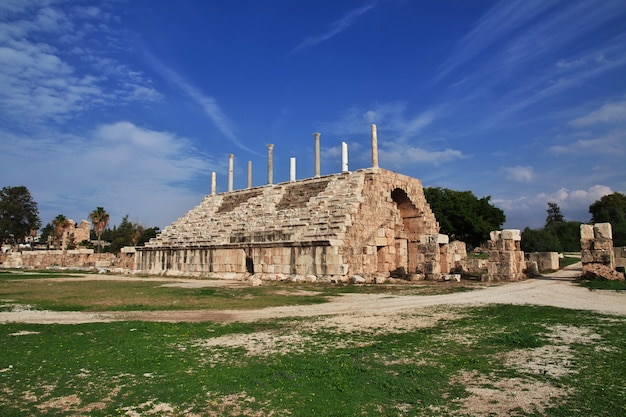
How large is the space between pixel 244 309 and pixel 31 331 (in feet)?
16.0

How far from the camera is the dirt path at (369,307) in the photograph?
34.0ft

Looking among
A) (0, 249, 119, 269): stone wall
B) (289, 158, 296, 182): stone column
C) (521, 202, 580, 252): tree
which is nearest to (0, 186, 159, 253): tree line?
(0, 249, 119, 269): stone wall

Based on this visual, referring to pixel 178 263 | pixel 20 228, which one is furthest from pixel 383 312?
pixel 20 228

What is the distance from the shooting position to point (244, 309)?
11.9 meters

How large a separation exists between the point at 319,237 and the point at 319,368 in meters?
17.0

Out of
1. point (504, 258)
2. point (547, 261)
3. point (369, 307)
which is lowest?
point (369, 307)

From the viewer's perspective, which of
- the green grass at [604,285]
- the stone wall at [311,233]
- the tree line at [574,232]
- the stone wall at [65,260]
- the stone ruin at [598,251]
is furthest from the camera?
the tree line at [574,232]

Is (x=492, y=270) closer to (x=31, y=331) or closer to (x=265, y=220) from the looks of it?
(x=265, y=220)

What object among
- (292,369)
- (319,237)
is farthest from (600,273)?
(292,369)

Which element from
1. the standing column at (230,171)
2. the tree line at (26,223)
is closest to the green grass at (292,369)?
the standing column at (230,171)

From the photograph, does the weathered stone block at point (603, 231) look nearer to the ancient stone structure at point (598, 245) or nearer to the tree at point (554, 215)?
the ancient stone structure at point (598, 245)

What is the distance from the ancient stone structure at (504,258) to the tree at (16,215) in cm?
6480

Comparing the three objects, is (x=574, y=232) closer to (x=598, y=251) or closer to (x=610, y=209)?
(x=610, y=209)

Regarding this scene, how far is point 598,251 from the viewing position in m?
18.9
